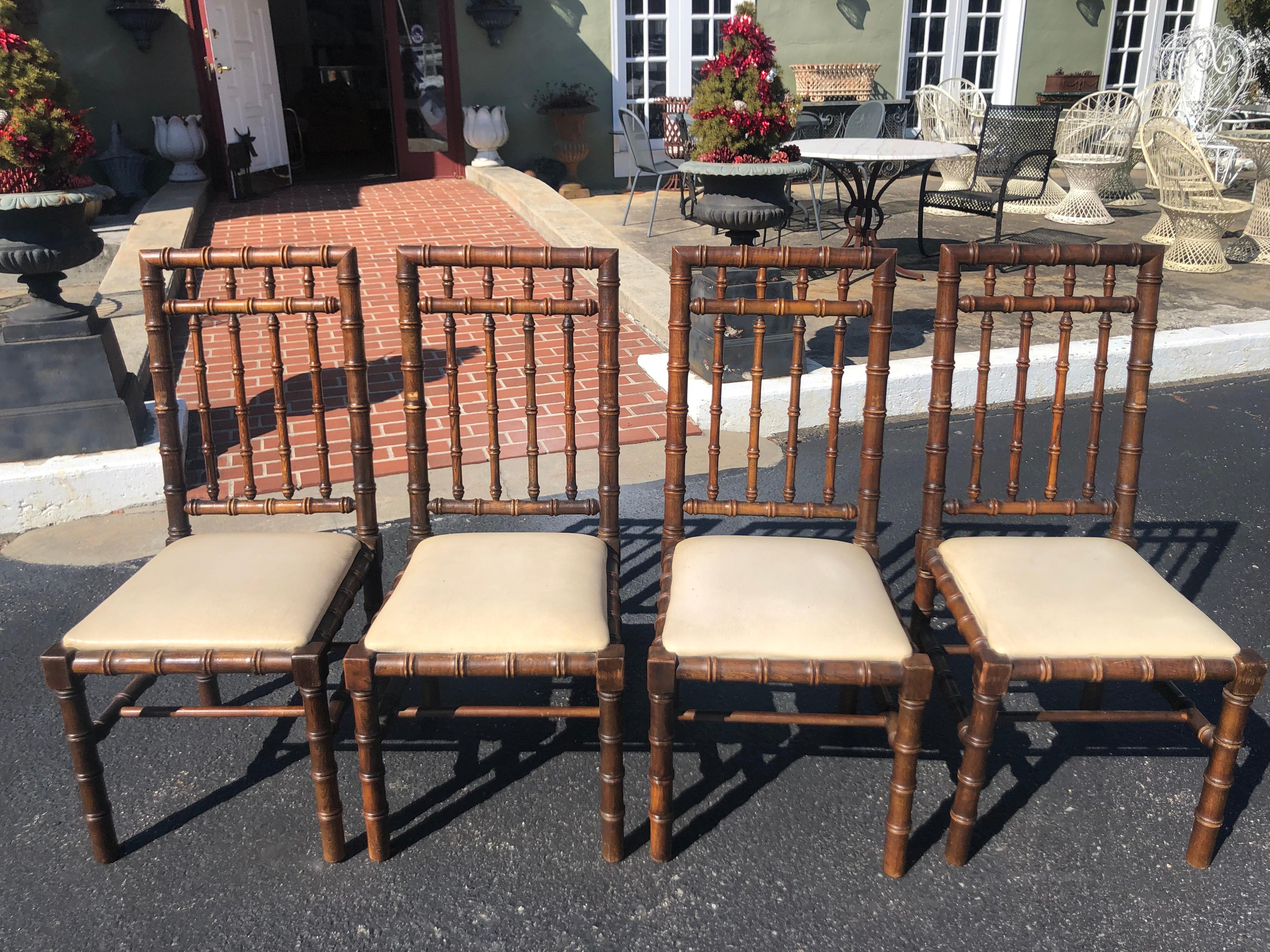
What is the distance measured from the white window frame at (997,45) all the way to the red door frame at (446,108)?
4.57 metres

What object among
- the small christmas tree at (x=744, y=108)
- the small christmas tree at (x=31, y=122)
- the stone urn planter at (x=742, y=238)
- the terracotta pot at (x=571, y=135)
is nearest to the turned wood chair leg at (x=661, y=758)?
the stone urn planter at (x=742, y=238)

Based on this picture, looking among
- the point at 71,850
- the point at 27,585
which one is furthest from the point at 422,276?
the point at 71,850

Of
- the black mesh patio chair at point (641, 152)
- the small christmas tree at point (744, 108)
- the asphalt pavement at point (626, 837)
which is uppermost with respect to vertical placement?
the small christmas tree at point (744, 108)

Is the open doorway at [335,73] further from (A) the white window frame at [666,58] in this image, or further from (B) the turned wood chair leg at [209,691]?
(B) the turned wood chair leg at [209,691]

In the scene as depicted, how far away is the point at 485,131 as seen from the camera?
916 cm

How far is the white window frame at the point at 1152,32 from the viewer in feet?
36.5

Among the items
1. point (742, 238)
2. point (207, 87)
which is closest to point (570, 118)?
point (207, 87)

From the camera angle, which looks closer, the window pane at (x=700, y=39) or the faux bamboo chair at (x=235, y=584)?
the faux bamboo chair at (x=235, y=584)

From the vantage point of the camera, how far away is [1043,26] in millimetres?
10773

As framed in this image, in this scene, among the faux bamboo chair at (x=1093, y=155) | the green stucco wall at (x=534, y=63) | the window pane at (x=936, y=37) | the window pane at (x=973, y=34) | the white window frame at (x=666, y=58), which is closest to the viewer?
the faux bamboo chair at (x=1093, y=155)

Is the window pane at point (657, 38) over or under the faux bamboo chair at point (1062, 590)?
over

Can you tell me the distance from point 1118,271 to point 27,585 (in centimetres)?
708

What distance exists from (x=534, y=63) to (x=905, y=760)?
8933 millimetres

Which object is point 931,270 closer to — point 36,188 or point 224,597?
point 36,188
